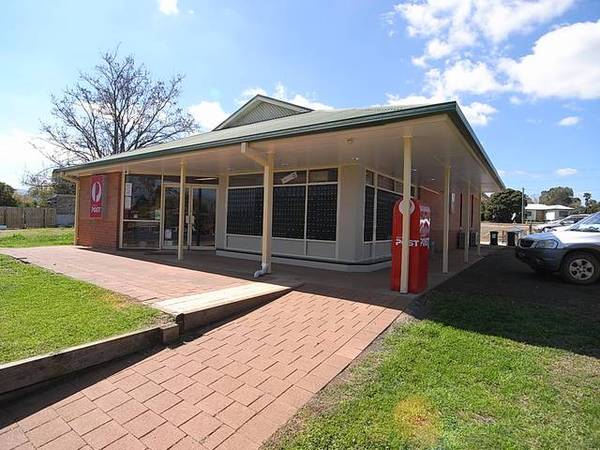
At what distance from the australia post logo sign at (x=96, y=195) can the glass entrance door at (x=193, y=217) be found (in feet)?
8.28

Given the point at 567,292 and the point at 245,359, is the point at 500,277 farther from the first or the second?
the point at 245,359

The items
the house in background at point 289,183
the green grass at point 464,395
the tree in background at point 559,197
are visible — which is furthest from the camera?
the tree in background at point 559,197

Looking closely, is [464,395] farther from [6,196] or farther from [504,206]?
[504,206]

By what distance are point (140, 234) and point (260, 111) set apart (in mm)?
7151

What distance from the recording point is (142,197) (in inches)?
529

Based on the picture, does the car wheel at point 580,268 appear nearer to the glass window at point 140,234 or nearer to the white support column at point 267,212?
the white support column at point 267,212

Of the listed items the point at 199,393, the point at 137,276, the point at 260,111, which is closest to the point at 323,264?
the point at 137,276

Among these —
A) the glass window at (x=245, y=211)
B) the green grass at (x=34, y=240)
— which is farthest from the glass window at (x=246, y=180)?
the green grass at (x=34, y=240)

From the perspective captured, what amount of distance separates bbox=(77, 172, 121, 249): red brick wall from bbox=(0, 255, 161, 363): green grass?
23.0ft

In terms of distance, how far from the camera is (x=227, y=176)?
12391 mm

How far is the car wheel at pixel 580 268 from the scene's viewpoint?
301 inches

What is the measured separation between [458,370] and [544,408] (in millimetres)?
735

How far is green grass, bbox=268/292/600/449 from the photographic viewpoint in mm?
2473

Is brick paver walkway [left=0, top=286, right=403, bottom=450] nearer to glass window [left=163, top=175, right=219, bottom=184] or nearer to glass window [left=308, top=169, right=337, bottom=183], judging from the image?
glass window [left=308, top=169, right=337, bottom=183]
